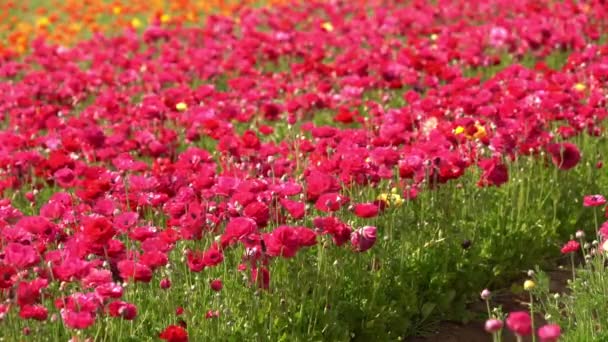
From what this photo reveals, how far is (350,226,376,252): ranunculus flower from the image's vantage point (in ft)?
15.0

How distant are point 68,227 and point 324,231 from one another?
4.47 feet

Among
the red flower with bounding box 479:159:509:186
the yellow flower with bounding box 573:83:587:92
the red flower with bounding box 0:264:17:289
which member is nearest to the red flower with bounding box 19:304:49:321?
the red flower with bounding box 0:264:17:289

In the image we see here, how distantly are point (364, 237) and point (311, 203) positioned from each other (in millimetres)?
795

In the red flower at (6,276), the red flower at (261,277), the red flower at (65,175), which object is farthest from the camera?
the red flower at (65,175)

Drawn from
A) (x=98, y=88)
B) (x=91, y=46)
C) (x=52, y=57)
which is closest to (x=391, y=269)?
(x=98, y=88)

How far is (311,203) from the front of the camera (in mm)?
5324

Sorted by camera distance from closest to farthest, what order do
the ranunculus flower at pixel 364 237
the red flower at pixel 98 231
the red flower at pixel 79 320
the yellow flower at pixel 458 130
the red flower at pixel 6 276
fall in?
the red flower at pixel 79 320 → the red flower at pixel 6 276 → the red flower at pixel 98 231 → the ranunculus flower at pixel 364 237 → the yellow flower at pixel 458 130

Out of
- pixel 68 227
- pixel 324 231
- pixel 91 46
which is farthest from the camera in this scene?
pixel 91 46

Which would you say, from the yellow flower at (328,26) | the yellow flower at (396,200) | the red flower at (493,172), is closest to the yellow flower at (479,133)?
the red flower at (493,172)

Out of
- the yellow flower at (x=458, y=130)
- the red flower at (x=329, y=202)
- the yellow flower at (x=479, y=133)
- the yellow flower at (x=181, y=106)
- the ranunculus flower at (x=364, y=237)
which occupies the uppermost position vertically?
the red flower at (x=329, y=202)

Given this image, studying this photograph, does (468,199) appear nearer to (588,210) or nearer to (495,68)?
(588,210)

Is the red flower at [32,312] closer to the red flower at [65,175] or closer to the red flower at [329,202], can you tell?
the red flower at [329,202]

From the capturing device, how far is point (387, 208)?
5352 mm

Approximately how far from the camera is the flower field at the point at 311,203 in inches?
169
